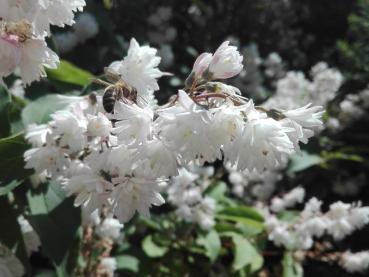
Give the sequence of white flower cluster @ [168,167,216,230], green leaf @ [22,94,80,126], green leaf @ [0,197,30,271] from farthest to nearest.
Answer: white flower cluster @ [168,167,216,230], green leaf @ [22,94,80,126], green leaf @ [0,197,30,271]

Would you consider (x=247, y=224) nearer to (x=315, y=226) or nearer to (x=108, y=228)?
(x=315, y=226)

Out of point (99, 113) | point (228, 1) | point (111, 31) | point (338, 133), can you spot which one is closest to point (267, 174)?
point (338, 133)

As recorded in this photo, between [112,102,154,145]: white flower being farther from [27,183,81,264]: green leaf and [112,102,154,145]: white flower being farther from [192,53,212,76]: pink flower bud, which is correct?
[27,183,81,264]: green leaf

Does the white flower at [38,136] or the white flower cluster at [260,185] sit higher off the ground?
the white flower cluster at [260,185]

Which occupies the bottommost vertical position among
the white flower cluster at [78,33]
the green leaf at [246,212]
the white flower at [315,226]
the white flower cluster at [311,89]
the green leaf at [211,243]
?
the green leaf at [211,243]

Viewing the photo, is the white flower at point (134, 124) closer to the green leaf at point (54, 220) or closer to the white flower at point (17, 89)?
the green leaf at point (54, 220)

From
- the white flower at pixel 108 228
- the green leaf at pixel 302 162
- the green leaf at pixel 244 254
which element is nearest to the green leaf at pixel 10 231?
the white flower at pixel 108 228

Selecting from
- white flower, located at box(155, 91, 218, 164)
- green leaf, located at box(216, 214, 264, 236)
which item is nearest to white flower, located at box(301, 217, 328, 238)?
green leaf, located at box(216, 214, 264, 236)
